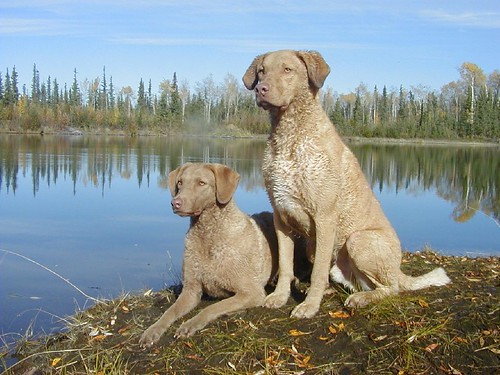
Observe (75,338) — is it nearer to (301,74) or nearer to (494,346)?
(301,74)

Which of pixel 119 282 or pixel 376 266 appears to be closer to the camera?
pixel 376 266

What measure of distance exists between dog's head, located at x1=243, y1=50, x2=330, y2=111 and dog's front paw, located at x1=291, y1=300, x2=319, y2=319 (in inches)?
80.9

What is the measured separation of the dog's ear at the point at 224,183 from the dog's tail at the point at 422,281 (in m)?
2.08

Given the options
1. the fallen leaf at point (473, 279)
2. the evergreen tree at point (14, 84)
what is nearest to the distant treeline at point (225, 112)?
the evergreen tree at point (14, 84)

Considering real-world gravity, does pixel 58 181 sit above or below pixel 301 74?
below

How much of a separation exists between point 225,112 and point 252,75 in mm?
110403

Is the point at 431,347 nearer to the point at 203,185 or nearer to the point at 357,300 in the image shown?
the point at 357,300

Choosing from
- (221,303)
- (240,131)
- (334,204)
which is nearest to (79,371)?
(221,303)

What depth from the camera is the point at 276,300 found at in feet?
21.1

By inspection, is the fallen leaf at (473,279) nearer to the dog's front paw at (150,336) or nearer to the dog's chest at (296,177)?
the dog's chest at (296,177)

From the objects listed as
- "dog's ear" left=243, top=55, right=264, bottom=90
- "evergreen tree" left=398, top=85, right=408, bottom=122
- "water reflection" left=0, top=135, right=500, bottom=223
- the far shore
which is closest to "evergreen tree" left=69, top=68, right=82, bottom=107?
the far shore

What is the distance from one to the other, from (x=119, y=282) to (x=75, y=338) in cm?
423

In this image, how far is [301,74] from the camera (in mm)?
6293

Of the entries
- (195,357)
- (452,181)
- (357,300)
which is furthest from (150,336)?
(452,181)
